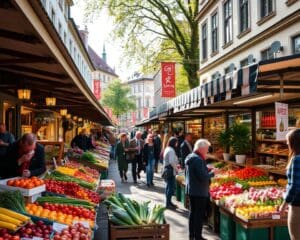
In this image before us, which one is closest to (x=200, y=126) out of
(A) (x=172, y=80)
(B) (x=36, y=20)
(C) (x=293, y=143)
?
(A) (x=172, y=80)

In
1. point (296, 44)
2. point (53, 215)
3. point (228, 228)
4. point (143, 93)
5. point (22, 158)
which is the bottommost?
point (228, 228)

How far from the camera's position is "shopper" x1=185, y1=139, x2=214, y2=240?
7352 millimetres

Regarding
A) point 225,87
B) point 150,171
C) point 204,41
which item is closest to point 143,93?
point 204,41

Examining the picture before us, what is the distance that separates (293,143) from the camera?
5.45 m

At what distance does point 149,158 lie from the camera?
15.4 meters

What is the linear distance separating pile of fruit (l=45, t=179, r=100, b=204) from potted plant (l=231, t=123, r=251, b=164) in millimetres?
5123

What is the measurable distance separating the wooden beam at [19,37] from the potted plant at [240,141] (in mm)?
7956

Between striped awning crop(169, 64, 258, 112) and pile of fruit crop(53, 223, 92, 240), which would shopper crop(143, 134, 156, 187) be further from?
pile of fruit crop(53, 223, 92, 240)

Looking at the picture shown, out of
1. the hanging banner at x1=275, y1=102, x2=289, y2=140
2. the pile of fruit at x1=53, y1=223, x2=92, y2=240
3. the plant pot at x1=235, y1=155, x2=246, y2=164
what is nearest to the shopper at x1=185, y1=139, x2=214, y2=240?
the hanging banner at x1=275, y1=102, x2=289, y2=140

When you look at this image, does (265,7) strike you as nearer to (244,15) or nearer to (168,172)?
(244,15)

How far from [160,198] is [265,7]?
27.8 ft

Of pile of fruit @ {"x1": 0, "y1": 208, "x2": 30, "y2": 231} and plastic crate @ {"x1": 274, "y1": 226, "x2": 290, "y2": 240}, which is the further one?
plastic crate @ {"x1": 274, "y1": 226, "x2": 290, "y2": 240}

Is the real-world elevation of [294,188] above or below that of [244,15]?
below

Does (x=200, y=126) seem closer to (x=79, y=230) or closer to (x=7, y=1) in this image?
(x=79, y=230)
